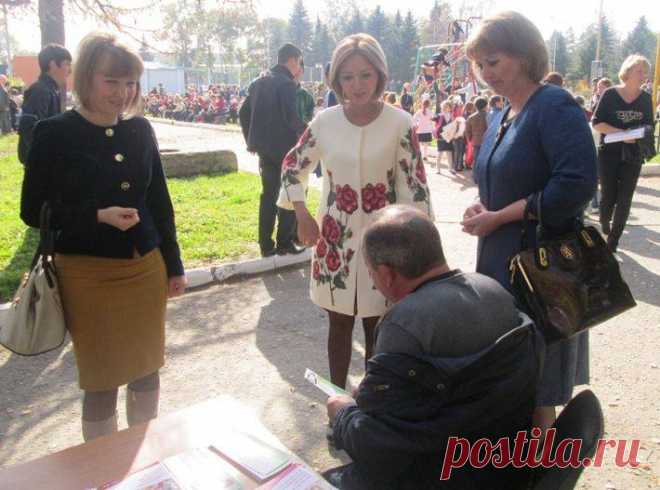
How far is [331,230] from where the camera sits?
2879mm

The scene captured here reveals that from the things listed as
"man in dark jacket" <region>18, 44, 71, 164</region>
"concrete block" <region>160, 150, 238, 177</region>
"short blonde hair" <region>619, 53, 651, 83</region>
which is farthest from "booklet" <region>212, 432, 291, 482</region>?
"concrete block" <region>160, 150, 238, 177</region>

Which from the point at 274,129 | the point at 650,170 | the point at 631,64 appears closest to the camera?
the point at 274,129

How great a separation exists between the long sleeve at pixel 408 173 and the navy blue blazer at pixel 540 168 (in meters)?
0.51

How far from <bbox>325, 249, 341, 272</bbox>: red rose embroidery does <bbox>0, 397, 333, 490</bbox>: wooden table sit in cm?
107

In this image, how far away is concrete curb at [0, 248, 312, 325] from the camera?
5.41 metres

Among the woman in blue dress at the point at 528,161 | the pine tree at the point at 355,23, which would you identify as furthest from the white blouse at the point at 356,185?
the pine tree at the point at 355,23

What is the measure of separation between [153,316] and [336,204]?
939 millimetres

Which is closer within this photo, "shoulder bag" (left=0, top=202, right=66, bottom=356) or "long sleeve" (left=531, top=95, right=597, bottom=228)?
"long sleeve" (left=531, top=95, right=597, bottom=228)

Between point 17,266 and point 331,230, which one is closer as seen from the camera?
point 331,230

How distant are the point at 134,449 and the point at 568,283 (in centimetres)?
138

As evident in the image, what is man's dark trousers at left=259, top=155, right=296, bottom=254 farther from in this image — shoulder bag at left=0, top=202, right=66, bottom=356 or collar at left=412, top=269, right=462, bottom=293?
collar at left=412, top=269, right=462, bottom=293

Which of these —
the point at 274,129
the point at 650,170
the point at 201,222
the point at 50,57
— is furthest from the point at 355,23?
the point at 50,57

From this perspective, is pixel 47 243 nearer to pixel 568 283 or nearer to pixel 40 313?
pixel 40 313

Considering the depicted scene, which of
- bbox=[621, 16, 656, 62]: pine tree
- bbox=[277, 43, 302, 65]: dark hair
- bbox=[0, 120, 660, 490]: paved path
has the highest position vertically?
bbox=[621, 16, 656, 62]: pine tree
